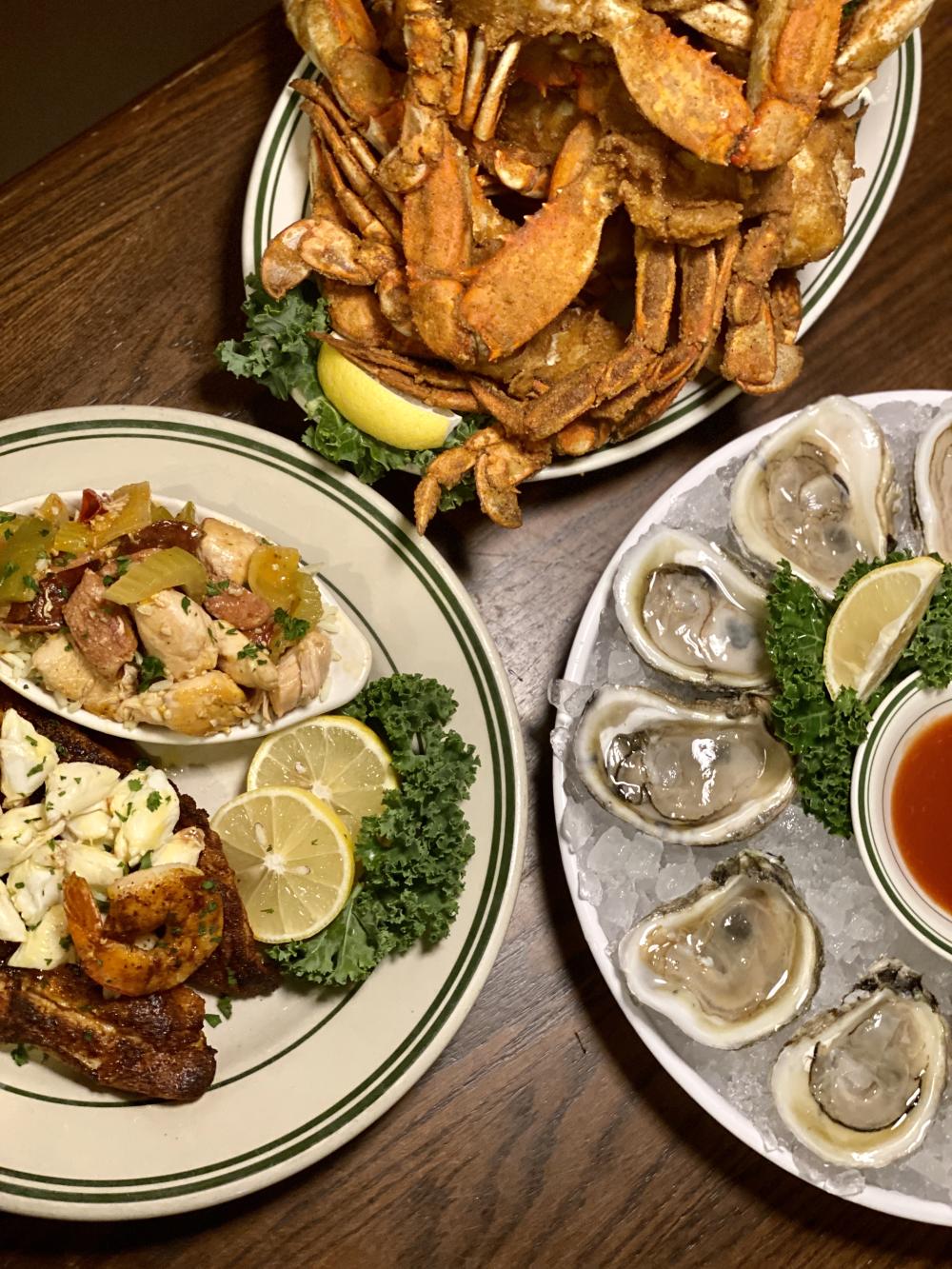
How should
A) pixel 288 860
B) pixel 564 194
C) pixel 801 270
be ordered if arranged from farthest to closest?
pixel 801 270 < pixel 288 860 < pixel 564 194

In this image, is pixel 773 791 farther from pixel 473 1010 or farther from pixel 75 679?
pixel 75 679

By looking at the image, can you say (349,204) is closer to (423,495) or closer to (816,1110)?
(423,495)

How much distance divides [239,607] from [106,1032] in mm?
736

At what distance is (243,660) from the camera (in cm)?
192

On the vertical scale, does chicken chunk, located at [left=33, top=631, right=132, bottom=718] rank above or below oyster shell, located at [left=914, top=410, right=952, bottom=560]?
above

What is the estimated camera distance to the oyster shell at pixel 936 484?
6.75 ft

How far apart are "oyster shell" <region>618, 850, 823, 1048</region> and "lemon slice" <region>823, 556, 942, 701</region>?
0.37 meters

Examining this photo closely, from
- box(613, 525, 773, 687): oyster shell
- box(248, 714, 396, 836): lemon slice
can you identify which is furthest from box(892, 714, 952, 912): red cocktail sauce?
box(248, 714, 396, 836): lemon slice

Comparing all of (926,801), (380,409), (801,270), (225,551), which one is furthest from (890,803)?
(225,551)

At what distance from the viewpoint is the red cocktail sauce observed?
196cm

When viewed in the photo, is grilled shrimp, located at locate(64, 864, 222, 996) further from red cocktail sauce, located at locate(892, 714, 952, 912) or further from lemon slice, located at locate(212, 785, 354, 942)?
red cocktail sauce, located at locate(892, 714, 952, 912)

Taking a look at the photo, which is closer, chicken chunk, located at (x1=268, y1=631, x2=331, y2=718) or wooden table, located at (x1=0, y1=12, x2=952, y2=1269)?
chicken chunk, located at (x1=268, y1=631, x2=331, y2=718)

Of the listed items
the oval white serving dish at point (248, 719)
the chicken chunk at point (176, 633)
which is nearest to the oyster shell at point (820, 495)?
the oval white serving dish at point (248, 719)

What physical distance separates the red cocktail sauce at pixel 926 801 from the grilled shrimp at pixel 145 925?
1.17m
